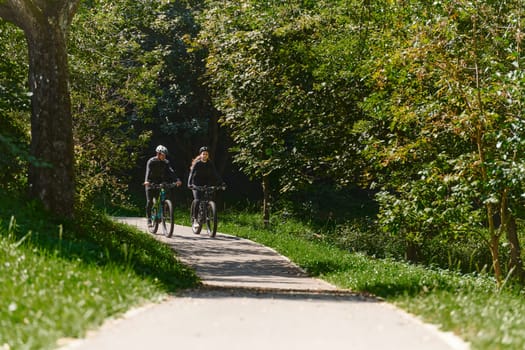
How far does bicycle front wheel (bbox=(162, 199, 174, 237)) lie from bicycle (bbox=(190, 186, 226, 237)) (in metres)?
0.81

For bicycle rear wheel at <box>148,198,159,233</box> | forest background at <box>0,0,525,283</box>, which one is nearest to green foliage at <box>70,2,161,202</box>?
forest background at <box>0,0,525,283</box>

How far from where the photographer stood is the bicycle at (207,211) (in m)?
19.5

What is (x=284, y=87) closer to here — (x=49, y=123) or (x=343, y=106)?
(x=343, y=106)

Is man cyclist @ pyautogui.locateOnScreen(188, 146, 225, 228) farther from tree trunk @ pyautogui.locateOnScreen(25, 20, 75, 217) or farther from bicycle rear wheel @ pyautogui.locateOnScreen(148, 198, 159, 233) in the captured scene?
tree trunk @ pyautogui.locateOnScreen(25, 20, 75, 217)

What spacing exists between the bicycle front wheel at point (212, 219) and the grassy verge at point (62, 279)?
5.98 m

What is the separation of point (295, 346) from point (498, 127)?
7.55 metres

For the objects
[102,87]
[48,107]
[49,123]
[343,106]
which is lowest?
[49,123]

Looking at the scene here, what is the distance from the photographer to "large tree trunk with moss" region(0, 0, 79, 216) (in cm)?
1288

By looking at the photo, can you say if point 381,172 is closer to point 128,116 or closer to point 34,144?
point 34,144

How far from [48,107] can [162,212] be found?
6.70 metres

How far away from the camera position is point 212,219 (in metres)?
19.8

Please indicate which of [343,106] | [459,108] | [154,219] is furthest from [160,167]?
[459,108]

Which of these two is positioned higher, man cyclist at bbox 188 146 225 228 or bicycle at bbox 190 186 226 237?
man cyclist at bbox 188 146 225 228

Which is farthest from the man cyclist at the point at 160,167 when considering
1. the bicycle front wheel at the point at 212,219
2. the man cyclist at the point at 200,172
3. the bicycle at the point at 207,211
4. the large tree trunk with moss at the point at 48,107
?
the large tree trunk with moss at the point at 48,107
